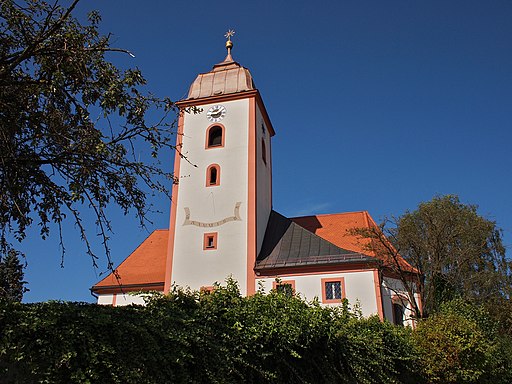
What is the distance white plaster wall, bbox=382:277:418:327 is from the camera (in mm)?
21359

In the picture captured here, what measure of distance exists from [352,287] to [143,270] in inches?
439

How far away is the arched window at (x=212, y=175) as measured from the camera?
2433 centimetres

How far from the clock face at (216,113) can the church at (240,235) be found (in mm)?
57

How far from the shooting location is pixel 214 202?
23859mm

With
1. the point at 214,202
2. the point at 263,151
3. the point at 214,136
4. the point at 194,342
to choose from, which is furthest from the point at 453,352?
the point at 214,136

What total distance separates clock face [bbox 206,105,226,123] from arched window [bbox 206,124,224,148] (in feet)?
1.32

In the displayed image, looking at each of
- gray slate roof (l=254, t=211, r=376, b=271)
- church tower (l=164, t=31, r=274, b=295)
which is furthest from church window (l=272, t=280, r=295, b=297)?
church tower (l=164, t=31, r=274, b=295)

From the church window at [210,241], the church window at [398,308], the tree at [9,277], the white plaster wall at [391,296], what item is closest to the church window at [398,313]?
the church window at [398,308]

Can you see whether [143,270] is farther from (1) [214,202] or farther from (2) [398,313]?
(2) [398,313]

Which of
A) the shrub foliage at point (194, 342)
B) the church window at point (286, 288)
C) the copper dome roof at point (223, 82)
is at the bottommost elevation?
the shrub foliage at point (194, 342)

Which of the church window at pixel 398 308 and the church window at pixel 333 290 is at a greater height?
the church window at pixel 333 290

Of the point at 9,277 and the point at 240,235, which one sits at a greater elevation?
the point at 240,235

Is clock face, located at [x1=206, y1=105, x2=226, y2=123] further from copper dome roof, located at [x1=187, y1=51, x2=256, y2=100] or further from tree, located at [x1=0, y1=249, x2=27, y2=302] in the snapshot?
tree, located at [x1=0, y1=249, x2=27, y2=302]

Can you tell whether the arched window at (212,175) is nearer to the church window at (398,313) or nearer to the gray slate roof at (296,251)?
the gray slate roof at (296,251)
